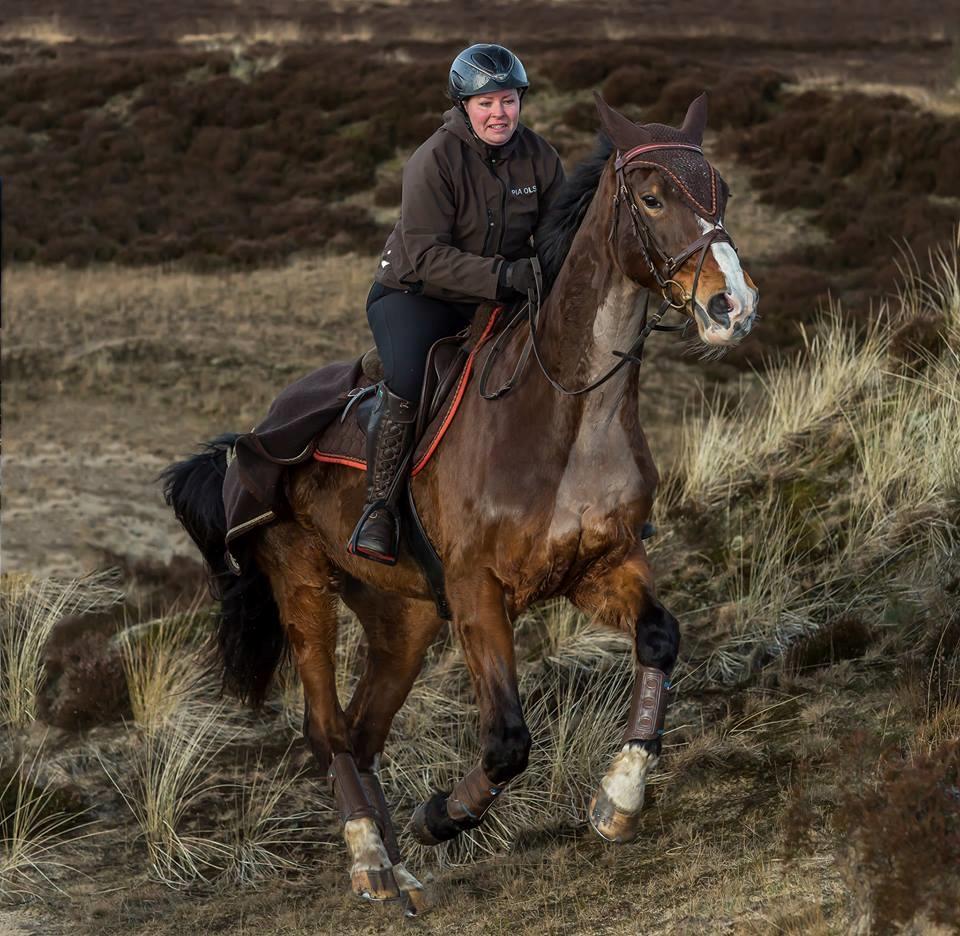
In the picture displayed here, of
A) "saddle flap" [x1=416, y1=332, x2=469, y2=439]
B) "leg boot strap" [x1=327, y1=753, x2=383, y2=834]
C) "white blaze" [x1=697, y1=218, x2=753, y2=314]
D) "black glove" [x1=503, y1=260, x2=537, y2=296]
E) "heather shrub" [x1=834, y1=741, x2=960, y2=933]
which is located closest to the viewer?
"heather shrub" [x1=834, y1=741, x2=960, y2=933]

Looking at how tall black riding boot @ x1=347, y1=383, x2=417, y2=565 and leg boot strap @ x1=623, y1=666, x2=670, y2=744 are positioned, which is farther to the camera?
tall black riding boot @ x1=347, y1=383, x2=417, y2=565

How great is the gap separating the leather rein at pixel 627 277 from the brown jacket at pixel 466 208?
0.19 meters

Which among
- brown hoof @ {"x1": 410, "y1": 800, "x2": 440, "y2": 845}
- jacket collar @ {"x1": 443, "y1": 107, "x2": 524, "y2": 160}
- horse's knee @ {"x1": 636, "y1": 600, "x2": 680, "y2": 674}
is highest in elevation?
jacket collar @ {"x1": 443, "y1": 107, "x2": 524, "y2": 160}

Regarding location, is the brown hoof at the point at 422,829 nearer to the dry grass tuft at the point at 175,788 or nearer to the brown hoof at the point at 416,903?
the brown hoof at the point at 416,903

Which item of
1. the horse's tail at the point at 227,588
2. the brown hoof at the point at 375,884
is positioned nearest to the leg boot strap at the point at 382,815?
the brown hoof at the point at 375,884

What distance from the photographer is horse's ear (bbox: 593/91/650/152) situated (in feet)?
15.5

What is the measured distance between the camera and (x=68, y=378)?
58.2 feet

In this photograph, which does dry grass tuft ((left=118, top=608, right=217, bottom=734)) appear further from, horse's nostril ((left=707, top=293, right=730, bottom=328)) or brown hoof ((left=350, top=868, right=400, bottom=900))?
horse's nostril ((left=707, top=293, right=730, bottom=328))

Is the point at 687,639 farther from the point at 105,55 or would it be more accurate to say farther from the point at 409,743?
the point at 105,55

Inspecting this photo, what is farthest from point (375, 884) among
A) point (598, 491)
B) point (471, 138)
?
point (471, 138)

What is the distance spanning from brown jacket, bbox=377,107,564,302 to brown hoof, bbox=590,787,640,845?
1.93m

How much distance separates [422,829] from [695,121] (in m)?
3.02

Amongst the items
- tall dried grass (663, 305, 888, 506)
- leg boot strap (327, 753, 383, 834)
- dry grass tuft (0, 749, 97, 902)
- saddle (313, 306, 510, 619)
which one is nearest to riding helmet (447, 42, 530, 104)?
saddle (313, 306, 510, 619)

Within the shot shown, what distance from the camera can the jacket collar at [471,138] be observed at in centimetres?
548
